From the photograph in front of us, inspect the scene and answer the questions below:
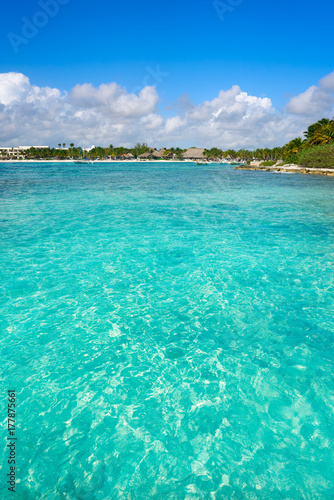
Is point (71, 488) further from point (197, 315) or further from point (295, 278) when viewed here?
point (295, 278)

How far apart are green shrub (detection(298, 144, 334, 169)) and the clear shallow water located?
72.5m

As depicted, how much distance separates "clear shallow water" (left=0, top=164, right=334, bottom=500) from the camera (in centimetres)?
487

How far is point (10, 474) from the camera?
4824 millimetres

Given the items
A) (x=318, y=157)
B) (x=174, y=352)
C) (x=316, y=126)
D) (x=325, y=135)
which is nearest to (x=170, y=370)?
(x=174, y=352)

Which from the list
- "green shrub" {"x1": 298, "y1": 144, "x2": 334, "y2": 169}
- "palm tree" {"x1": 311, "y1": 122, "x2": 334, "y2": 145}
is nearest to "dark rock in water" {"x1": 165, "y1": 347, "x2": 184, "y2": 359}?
"green shrub" {"x1": 298, "y1": 144, "x2": 334, "y2": 169}

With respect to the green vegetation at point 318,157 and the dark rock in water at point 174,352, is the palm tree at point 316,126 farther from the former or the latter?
the dark rock in water at point 174,352

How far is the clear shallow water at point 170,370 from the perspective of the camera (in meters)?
→ 4.87

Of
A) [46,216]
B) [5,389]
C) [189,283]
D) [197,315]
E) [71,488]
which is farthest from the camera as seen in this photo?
[46,216]

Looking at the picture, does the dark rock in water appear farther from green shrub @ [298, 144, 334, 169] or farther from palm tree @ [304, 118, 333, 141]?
palm tree @ [304, 118, 333, 141]

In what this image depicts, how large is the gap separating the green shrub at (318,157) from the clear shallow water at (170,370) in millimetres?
72548

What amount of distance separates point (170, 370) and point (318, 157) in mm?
87617

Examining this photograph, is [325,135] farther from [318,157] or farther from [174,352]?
[174,352]

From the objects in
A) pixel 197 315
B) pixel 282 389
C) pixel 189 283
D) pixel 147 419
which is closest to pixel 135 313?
pixel 197 315

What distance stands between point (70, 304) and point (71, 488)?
5976 mm
